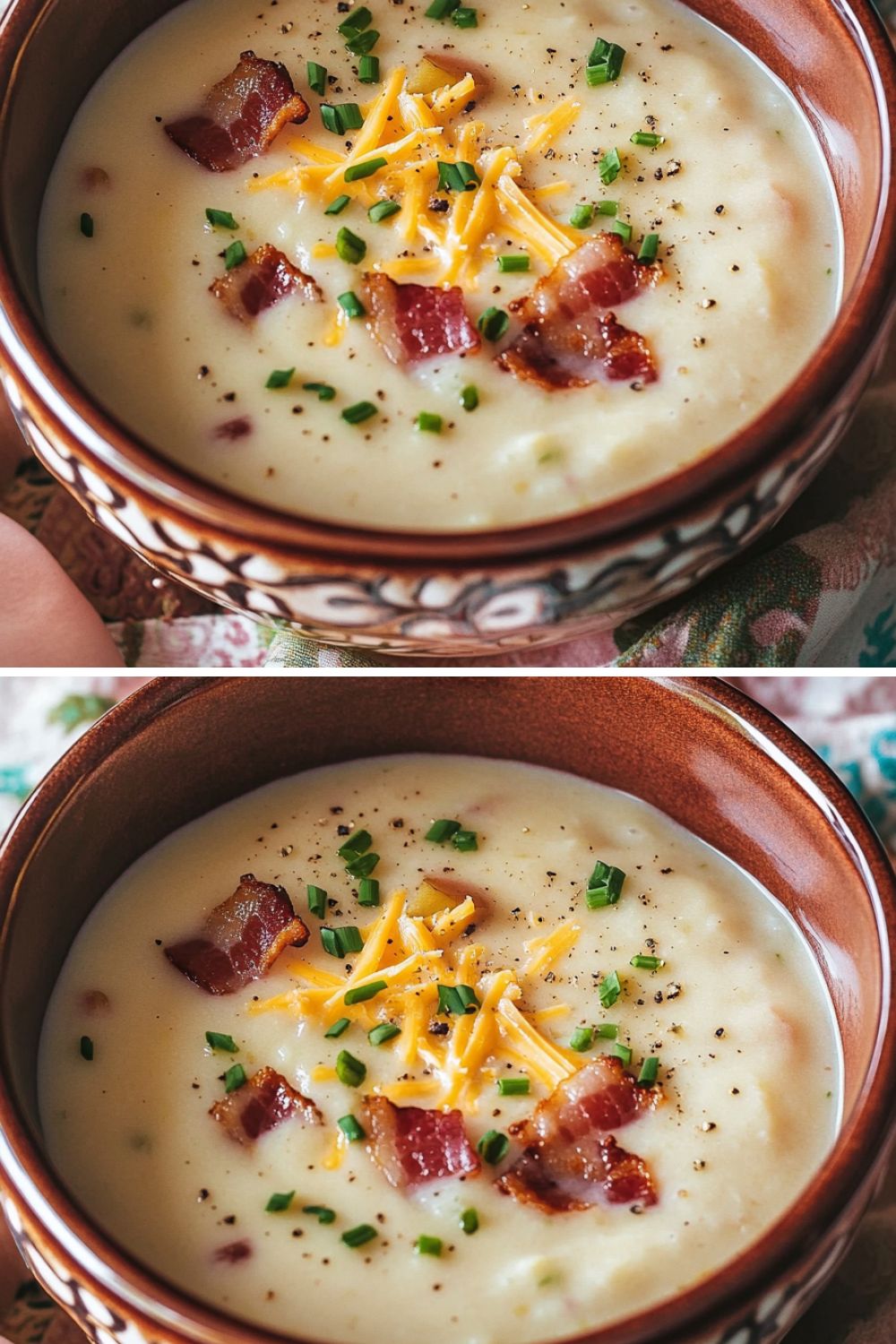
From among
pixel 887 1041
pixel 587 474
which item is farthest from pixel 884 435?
pixel 887 1041

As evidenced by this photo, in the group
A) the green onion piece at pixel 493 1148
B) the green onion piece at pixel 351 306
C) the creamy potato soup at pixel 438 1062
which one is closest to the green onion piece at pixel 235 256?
the green onion piece at pixel 351 306

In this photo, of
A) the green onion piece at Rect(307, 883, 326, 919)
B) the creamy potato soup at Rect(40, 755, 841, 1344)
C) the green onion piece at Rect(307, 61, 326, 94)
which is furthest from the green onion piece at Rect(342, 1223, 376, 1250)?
the green onion piece at Rect(307, 61, 326, 94)

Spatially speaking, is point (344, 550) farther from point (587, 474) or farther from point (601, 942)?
point (601, 942)

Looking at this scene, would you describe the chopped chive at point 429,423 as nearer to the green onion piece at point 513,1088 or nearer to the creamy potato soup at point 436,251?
the creamy potato soup at point 436,251

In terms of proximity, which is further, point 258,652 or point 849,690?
point 849,690

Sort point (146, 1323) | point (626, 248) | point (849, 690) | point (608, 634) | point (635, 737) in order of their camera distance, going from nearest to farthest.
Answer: point (146, 1323) < point (626, 248) < point (635, 737) < point (608, 634) < point (849, 690)

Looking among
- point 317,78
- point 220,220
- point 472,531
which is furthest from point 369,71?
point 472,531
